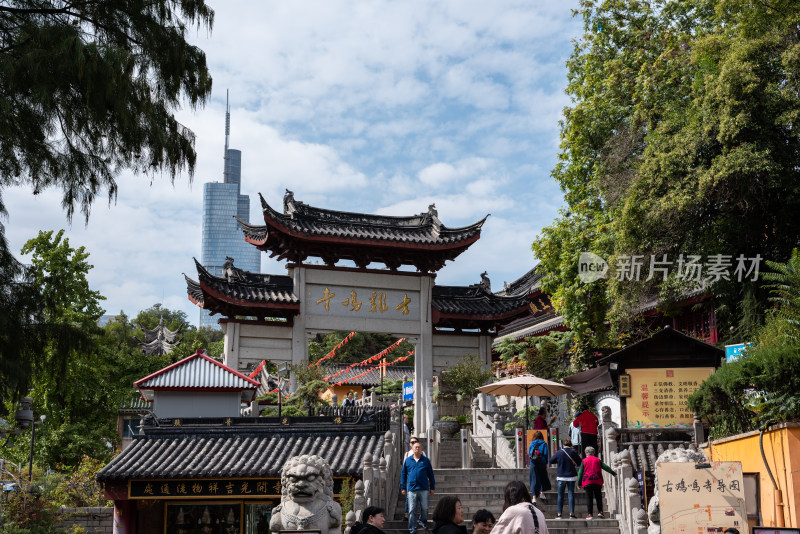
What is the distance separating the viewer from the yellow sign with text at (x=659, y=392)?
14984mm

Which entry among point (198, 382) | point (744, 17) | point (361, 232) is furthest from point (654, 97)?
point (198, 382)

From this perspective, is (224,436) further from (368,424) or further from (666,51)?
(666,51)

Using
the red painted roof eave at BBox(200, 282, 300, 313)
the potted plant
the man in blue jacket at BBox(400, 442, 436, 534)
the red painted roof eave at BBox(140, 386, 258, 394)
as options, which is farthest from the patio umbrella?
the red painted roof eave at BBox(200, 282, 300, 313)

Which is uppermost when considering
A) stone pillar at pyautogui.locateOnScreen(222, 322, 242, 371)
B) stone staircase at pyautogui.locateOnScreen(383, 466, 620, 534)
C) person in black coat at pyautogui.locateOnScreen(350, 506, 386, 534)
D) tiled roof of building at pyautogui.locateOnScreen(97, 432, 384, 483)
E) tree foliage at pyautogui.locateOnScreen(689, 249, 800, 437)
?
stone pillar at pyautogui.locateOnScreen(222, 322, 242, 371)

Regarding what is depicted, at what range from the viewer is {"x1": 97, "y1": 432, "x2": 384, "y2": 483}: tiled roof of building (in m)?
15.1

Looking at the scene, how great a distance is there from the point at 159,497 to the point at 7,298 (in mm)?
8571

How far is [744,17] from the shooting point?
1770 cm

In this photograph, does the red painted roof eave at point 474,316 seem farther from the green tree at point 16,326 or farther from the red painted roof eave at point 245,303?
the green tree at point 16,326

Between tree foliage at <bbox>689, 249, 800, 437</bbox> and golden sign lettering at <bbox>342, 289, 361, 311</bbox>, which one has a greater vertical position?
golden sign lettering at <bbox>342, 289, 361, 311</bbox>

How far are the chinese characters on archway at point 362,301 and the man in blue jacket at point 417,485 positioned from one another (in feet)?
39.3

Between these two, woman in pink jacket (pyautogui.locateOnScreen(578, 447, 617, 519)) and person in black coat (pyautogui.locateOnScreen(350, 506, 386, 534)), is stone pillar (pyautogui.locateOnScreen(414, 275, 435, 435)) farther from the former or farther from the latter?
person in black coat (pyautogui.locateOnScreen(350, 506, 386, 534))

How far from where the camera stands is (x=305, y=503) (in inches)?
336

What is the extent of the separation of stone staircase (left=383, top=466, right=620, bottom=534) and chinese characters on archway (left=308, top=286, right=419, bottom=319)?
28.8ft

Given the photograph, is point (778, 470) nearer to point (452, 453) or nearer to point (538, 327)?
point (452, 453)
